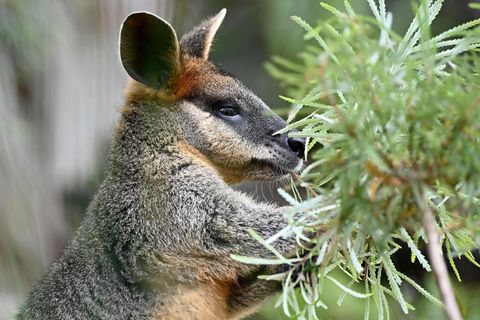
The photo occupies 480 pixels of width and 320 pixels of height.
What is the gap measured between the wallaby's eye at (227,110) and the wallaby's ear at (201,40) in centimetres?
32

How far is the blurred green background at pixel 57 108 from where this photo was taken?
5980 mm

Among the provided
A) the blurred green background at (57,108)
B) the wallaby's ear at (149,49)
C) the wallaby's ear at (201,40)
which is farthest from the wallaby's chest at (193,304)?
the blurred green background at (57,108)

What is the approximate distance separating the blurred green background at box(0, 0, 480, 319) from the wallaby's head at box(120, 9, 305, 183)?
1.47m

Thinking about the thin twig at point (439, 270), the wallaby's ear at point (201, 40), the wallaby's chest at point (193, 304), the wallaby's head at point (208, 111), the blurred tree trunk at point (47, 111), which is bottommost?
the blurred tree trunk at point (47, 111)

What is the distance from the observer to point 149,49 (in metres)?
3.87

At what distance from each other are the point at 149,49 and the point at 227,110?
1.58 ft

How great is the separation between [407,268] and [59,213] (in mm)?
3185

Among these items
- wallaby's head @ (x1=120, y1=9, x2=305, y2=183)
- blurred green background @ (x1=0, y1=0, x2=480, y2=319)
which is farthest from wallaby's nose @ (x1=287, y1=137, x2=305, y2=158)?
blurred green background @ (x1=0, y1=0, x2=480, y2=319)

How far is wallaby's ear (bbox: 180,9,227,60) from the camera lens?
4.25 m

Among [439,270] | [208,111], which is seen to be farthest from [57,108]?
[439,270]

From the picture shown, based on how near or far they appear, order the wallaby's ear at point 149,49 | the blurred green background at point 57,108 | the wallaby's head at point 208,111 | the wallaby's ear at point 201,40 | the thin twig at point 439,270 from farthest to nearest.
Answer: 1. the blurred green background at point 57,108
2. the wallaby's ear at point 201,40
3. the wallaby's head at point 208,111
4. the wallaby's ear at point 149,49
5. the thin twig at point 439,270

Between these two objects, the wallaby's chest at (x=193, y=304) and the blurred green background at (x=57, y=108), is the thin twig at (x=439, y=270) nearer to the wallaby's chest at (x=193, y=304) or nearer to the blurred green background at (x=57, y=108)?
the wallaby's chest at (x=193, y=304)

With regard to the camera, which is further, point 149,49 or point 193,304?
point 149,49

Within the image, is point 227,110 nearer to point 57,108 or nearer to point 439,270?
point 439,270
